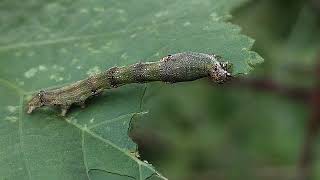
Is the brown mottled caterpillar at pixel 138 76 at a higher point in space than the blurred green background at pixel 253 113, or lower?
higher

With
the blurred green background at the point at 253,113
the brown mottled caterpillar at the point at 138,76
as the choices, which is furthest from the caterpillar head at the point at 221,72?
the blurred green background at the point at 253,113

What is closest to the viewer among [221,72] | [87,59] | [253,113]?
[221,72]

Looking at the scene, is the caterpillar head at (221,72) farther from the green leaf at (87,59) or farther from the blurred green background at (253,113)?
the blurred green background at (253,113)

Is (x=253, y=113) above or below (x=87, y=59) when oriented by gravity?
below

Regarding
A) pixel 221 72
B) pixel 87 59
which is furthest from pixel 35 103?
pixel 221 72

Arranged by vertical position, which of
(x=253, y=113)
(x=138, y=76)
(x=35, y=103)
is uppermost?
(x=138, y=76)

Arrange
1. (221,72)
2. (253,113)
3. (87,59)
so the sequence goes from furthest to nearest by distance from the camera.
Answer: (253,113), (87,59), (221,72)

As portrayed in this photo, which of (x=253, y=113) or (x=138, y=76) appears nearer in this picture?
(x=138, y=76)

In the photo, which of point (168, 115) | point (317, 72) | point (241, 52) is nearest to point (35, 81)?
point (241, 52)

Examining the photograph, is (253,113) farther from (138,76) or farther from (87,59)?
(138,76)
